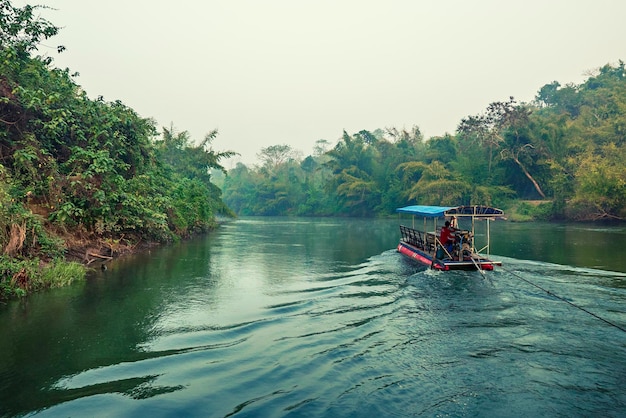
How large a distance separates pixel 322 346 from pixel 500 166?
173 feet

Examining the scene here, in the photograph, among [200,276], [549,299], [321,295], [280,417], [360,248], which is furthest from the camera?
[360,248]

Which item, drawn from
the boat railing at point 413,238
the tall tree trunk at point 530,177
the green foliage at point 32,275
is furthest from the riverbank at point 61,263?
the tall tree trunk at point 530,177

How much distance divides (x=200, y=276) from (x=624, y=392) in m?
12.8

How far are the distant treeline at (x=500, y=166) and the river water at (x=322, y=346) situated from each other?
30.8 metres

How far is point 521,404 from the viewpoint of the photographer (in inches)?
226

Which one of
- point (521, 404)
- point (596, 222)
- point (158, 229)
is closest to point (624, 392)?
point (521, 404)

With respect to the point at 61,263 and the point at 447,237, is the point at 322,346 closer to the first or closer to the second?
the point at 447,237

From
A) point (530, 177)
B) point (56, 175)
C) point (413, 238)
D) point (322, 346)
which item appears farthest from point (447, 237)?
point (530, 177)

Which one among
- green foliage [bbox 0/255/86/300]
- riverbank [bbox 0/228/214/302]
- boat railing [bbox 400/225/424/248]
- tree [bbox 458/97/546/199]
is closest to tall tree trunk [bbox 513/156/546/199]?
tree [bbox 458/97/546/199]

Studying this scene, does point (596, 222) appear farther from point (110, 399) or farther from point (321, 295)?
point (110, 399)

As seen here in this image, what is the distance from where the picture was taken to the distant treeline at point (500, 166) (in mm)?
41219

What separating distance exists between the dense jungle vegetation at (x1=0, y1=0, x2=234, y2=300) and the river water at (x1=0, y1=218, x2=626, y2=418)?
151 cm

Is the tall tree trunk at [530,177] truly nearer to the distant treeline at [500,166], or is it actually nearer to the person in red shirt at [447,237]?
the distant treeline at [500,166]

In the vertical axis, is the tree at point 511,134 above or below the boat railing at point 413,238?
above
